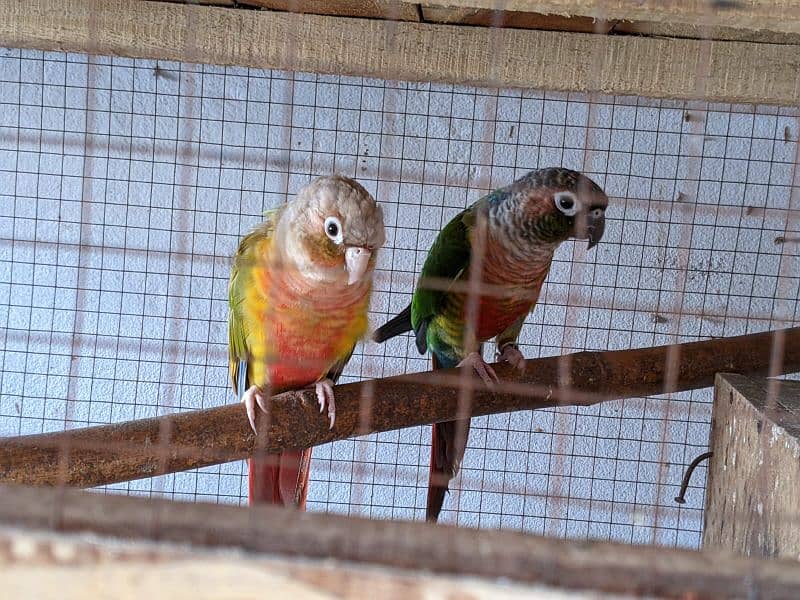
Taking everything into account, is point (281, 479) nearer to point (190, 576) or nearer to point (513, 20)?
point (513, 20)

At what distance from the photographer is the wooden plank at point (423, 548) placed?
0.30m

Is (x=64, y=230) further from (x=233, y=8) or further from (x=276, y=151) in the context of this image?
(x=233, y=8)

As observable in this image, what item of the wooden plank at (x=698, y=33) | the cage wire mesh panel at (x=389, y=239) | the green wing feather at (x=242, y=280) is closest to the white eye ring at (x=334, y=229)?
the green wing feather at (x=242, y=280)

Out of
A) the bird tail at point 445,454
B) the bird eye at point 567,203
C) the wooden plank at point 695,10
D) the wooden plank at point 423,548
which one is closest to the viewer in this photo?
the wooden plank at point 423,548

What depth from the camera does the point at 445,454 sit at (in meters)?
1.45

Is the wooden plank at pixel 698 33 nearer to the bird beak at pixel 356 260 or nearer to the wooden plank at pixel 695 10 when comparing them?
the wooden plank at pixel 695 10

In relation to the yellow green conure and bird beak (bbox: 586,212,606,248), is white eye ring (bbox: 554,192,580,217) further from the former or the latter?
the yellow green conure

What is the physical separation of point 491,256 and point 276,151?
25.7 inches

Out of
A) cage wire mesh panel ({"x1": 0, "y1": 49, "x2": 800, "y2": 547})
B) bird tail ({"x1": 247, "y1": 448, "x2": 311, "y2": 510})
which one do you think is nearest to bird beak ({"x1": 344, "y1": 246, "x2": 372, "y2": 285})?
bird tail ({"x1": 247, "y1": 448, "x2": 311, "y2": 510})

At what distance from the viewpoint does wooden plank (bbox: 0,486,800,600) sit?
0.30 metres

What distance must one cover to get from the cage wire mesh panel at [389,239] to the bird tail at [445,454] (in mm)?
279

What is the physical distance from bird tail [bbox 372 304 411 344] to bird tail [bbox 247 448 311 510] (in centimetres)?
29

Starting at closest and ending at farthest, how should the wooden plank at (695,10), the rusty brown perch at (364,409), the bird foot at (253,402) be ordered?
the wooden plank at (695,10)
the rusty brown perch at (364,409)
the bird foot at (253,402)

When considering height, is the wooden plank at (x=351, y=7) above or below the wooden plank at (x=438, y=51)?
above
